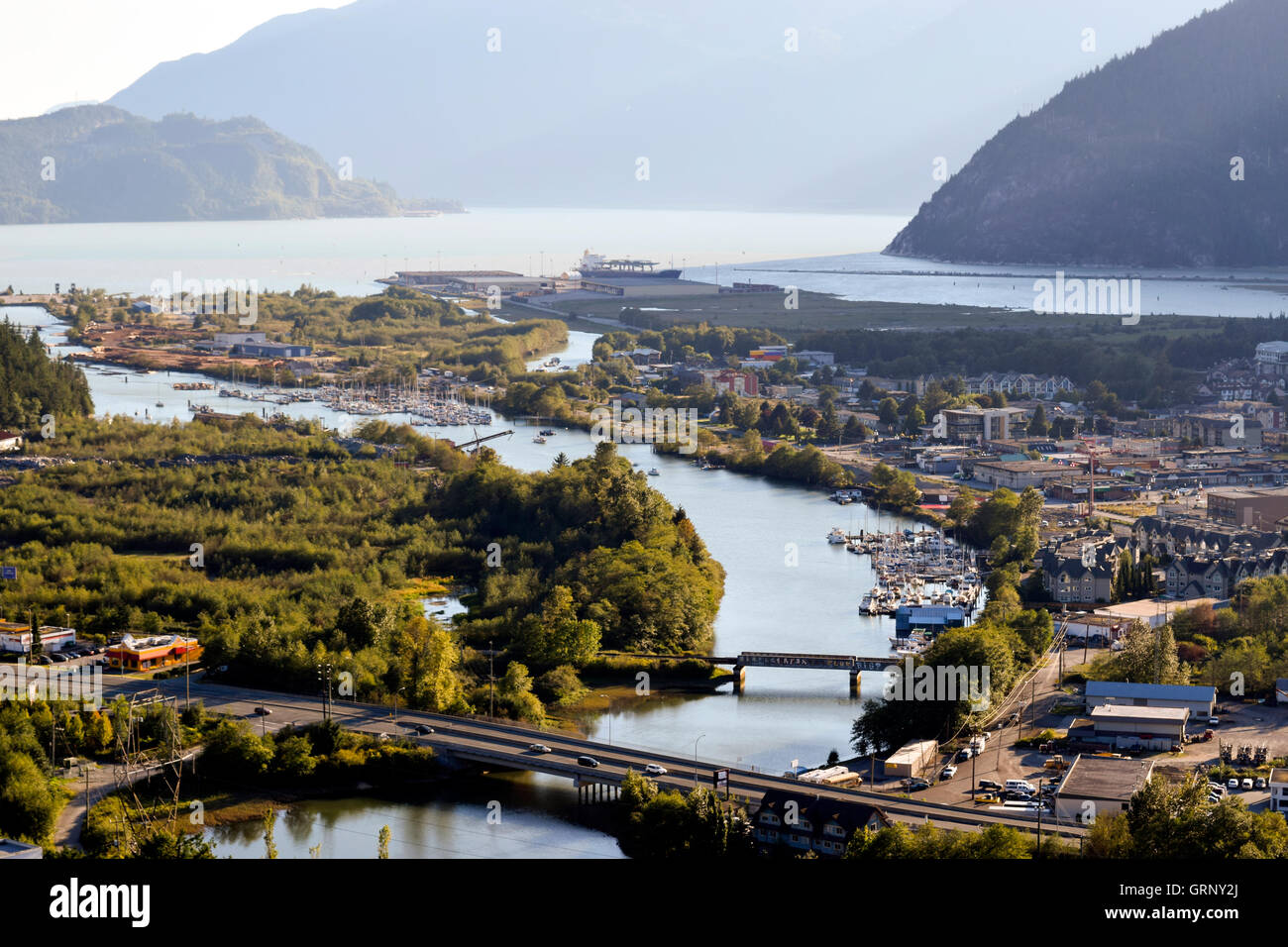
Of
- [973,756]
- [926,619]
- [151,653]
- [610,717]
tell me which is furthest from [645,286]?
[973,756]

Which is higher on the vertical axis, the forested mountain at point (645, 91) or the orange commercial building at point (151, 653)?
the forested mountain at point (645, 91)

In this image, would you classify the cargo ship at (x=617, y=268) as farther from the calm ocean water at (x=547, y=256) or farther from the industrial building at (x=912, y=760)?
the industrial building at (x=912, y=760)

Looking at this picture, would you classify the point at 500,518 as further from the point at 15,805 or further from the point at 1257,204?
the point at 1257,204

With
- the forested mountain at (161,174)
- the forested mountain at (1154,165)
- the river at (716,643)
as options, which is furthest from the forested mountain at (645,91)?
the river at (716,643)

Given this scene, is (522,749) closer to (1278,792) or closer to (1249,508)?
(1278,792)

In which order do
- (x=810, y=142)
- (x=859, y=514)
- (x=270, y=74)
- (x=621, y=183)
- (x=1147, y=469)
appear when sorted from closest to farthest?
(x=859, y=514), (x=1147, y=469), (x=810, y=142), (x=621, y=183), (x=270, y=74)
